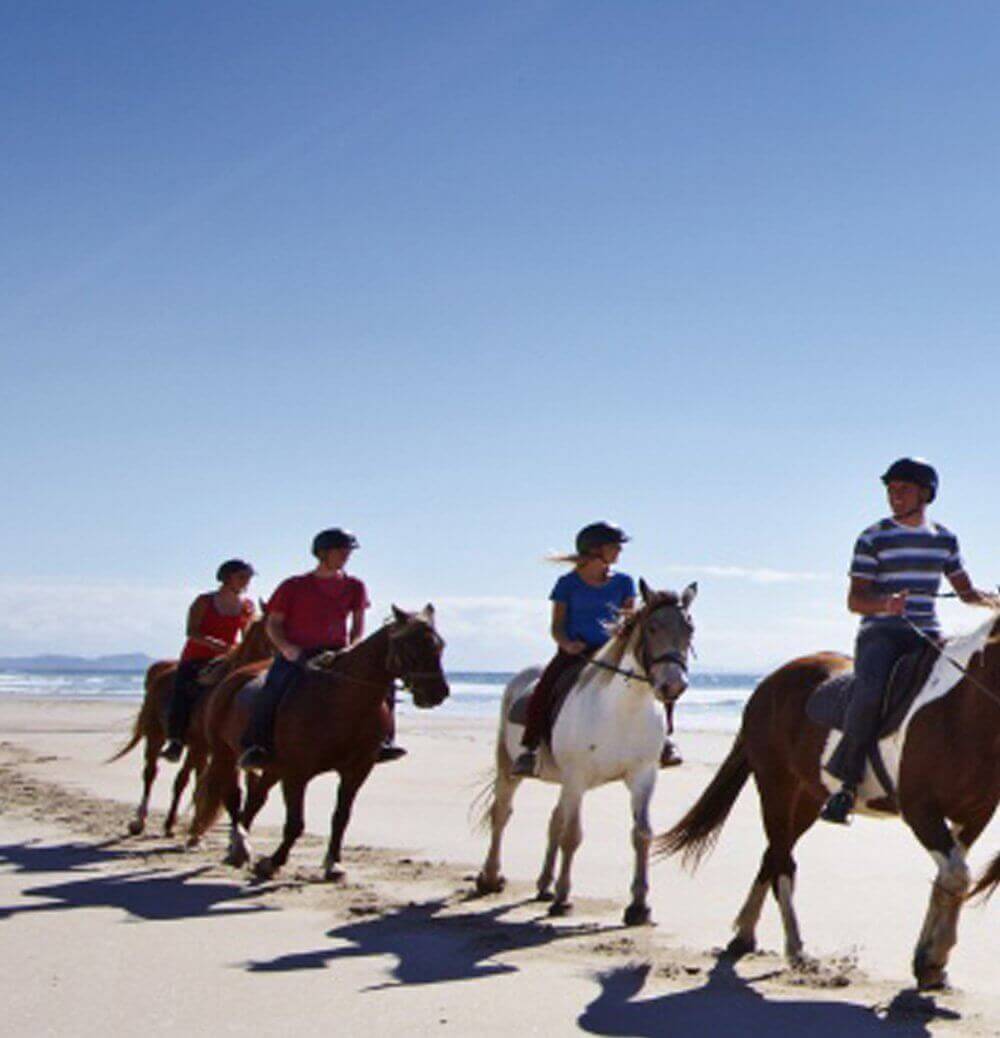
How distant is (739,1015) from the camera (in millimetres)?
5973

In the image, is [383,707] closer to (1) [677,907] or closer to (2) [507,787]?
(2) [507,787]

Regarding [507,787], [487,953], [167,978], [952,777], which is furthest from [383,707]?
[952,777]

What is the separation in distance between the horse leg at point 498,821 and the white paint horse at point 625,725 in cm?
32

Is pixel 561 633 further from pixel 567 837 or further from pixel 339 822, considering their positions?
pixel 339 822

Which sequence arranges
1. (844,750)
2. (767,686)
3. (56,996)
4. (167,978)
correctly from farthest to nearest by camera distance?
(767,686) < (844,750) < (167,978) < (56,996)

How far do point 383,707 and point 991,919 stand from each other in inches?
170

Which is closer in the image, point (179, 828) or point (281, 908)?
point (281, 908)

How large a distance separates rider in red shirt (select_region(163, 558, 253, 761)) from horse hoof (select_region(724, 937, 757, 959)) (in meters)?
6.64

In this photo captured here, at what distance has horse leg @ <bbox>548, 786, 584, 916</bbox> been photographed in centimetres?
866

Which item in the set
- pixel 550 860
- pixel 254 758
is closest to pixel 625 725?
pixel 550 860

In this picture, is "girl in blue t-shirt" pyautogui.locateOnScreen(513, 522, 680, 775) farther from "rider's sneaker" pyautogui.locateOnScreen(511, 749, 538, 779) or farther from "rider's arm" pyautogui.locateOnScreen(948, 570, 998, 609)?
"rider's arm" pyautogui.locateOnScreen(948, 570, 998, 609)

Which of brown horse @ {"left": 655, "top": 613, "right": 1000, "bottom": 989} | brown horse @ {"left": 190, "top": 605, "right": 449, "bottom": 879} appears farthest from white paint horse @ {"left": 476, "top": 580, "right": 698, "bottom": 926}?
brown horse @ {"left": 190, "top": 605, "right": 449, "bottom": 879}

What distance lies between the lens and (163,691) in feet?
44.2

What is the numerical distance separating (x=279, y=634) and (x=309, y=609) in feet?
0.94
